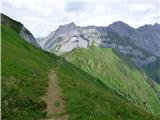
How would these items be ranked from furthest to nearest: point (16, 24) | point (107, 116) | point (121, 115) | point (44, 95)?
point (16, 24) → point (44, 95) → point (121, 115) → point (107, 116)

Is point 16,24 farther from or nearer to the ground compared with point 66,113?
farther from the ground

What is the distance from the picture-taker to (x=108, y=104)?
42.9 meters

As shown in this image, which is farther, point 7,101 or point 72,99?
point 72,99

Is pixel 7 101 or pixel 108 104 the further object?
pixel 108 104

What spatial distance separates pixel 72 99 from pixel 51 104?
3.30 m

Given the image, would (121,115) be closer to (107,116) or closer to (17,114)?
(107,116)

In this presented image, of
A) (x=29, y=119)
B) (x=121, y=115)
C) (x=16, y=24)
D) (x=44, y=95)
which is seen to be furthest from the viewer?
(x=16, y=24)

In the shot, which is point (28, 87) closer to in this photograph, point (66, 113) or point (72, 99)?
point (72, 99)

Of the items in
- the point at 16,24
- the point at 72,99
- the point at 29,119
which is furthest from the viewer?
the point at 16,24

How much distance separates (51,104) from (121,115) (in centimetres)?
837

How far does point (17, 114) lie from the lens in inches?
1282

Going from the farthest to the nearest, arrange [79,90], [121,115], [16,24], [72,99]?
[16,24], [79,90], [72,99], [121,115]

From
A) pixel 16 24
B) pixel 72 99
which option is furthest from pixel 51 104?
pixel 16 24

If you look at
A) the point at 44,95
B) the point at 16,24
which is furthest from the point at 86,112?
the point at 16,24
